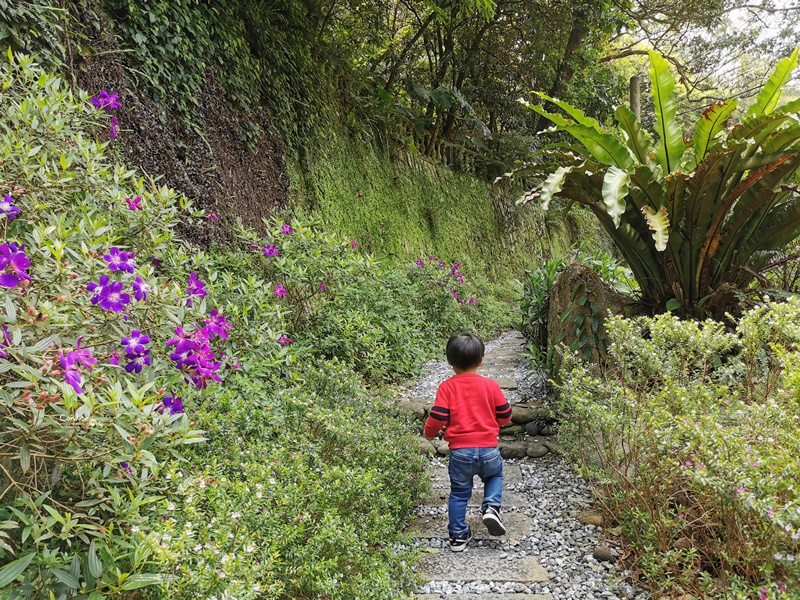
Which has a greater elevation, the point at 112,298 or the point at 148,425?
the point at 112,298

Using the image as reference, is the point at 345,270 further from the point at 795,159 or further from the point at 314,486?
the point at 795,159

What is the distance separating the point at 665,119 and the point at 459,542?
316cm

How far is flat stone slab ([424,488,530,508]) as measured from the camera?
9.41ft

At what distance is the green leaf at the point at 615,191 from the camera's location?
3.00 meters

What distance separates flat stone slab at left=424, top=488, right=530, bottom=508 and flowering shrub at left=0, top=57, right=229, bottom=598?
5.19ft

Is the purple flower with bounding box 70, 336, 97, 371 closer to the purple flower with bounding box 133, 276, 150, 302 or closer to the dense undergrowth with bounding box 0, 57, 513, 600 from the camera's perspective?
the dense undergrowth with bounding box 0, 57, 513, 600

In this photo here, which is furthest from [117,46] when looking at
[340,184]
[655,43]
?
[655,43]

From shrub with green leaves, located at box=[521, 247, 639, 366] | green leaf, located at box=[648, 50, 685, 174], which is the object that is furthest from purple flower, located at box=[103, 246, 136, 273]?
green leaf, located at box=[648, 50, 685, 174]

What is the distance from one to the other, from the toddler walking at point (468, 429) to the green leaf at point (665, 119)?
2.14 meters

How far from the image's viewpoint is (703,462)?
5.97ft

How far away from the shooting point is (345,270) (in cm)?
414

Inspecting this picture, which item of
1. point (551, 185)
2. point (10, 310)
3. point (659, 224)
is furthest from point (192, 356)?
point (659, 224)

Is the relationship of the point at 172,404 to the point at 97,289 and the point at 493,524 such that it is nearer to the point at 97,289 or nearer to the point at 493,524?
the point at 97,289

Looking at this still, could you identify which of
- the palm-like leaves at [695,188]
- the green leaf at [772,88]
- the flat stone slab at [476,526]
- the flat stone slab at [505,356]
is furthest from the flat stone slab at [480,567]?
the green leaf at [772,88]
